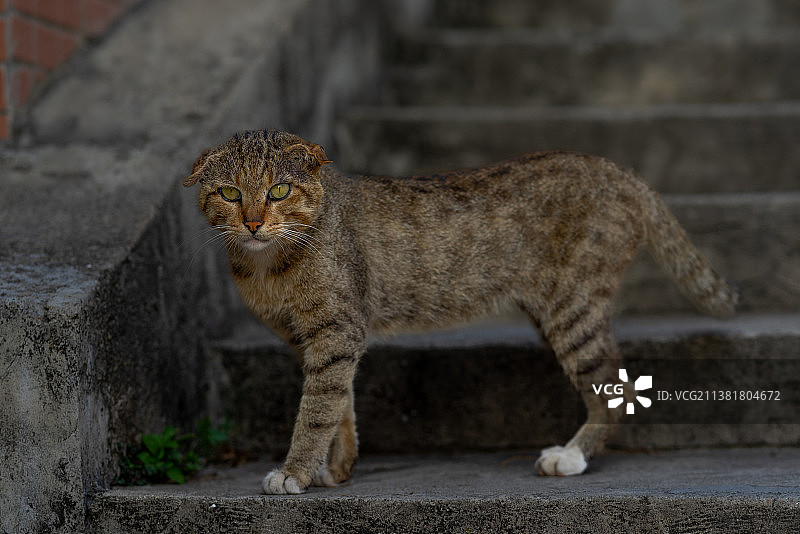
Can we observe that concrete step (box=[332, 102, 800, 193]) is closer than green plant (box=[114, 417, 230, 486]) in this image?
No

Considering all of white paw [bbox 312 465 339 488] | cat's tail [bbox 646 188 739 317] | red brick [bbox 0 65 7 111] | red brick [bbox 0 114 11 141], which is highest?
red brick [bbox 0 65 7 111]

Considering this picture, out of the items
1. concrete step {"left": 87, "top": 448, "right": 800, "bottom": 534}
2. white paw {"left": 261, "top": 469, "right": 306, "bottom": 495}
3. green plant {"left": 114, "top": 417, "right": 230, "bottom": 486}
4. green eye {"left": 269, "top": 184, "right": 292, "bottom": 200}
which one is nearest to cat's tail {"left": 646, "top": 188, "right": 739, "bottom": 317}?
concrete step {"left": 87, "top": 448, "right": 800, "bottom": 534}

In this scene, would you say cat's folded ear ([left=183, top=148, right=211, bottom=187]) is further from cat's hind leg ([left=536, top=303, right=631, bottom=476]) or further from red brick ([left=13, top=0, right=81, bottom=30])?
red brick ([left=13, top=0, right=81, bottom=30])

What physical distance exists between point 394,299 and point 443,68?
110 inches

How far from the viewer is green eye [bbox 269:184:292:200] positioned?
2.43m

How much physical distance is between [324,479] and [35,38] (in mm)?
2212

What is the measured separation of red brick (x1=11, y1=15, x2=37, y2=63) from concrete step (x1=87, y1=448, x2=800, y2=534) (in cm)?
189

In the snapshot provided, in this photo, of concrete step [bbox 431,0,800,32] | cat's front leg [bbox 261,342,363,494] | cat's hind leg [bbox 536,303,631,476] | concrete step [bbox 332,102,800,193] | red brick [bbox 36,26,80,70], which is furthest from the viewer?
concrete step [bbox 431,0,800,32]

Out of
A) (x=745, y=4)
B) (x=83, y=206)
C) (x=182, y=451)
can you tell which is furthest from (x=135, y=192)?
(x=745, y=4)

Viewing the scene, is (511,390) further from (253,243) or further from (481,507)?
(253,243)

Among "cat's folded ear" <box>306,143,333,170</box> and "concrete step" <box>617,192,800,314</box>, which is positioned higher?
"cat's folded ear" <box>306,143,333,170</box>

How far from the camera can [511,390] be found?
10.1 ft

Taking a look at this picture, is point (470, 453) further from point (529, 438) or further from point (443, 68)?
point (443, 68)

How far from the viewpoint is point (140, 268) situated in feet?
8.88
